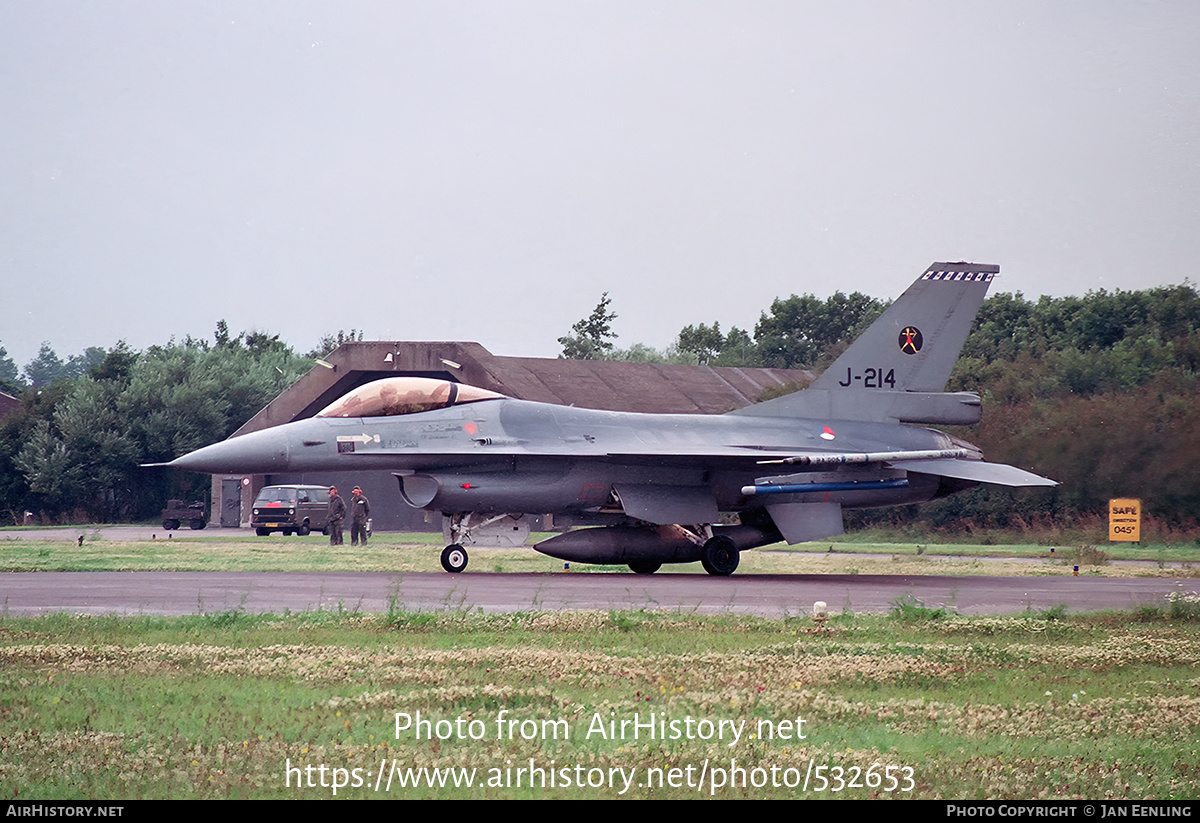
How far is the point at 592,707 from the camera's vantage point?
24.4 feet

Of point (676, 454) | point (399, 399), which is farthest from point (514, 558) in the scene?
point (676, 454)

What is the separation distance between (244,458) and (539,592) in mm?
6557

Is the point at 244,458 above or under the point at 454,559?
above

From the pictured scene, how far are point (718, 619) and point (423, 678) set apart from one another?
15.6 feet

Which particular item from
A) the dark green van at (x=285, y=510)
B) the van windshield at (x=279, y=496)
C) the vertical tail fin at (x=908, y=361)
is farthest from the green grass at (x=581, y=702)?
the van windshield at (x=279, y=496)

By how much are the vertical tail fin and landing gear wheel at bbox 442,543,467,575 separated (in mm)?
5799

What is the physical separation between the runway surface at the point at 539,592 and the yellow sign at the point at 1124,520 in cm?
516

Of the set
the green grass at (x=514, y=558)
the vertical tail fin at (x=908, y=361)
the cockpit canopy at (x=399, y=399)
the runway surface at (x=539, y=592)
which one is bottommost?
the green grass at (x=514, y=558)

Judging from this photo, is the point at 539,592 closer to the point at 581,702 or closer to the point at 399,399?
the point at 399,399

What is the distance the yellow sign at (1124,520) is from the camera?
2470 cm

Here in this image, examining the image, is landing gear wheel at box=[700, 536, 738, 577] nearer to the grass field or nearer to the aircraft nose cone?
the aircraft nose cone

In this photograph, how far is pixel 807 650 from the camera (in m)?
10.2

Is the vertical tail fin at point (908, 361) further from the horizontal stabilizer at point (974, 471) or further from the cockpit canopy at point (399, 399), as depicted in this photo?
the cockpit canopy at point (399, 399)
